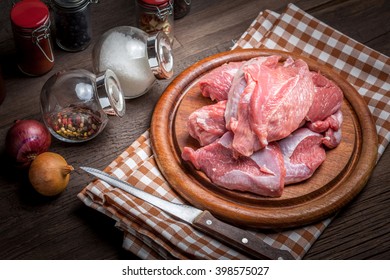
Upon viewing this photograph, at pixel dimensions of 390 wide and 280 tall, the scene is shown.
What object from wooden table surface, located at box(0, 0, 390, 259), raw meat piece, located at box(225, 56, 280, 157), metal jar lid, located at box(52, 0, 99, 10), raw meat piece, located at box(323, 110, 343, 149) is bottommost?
wooden table surface, located at box(0, 0, 390, 259)

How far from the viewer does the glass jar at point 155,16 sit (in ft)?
8.84

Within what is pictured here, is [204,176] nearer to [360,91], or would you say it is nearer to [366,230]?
[366,230]

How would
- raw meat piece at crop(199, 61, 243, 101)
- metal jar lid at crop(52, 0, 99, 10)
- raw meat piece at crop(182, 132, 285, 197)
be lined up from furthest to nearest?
metal jar lid at crop(52, 0, 99, 10)
raw meat piece at crop(199, 61, 243, 101)
raw meat piece at crop(182, 132, 285, 197)

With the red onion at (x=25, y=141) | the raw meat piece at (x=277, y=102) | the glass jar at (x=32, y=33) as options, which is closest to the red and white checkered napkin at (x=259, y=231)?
the red onion at (x=25, y=141)

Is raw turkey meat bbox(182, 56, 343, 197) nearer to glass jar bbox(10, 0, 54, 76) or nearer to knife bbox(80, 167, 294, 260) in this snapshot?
knife bbox(80, 167, 294, 260)

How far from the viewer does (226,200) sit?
233 cm

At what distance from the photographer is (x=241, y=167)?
231 centimetres

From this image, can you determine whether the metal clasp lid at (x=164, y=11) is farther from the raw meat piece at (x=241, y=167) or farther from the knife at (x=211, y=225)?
the knife at (x=211, y=225)

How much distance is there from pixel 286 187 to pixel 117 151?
0.67m

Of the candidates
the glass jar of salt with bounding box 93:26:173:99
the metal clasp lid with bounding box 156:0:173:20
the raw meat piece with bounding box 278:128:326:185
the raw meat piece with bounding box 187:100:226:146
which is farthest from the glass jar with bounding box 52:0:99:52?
the raw meat piece with bounding box 278:128:326:185

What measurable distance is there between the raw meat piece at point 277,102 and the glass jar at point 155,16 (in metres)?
0.52

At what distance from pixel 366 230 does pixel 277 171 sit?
39cm

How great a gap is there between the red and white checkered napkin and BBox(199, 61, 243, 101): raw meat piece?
30cm

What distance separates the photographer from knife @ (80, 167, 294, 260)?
2168 millimetres
